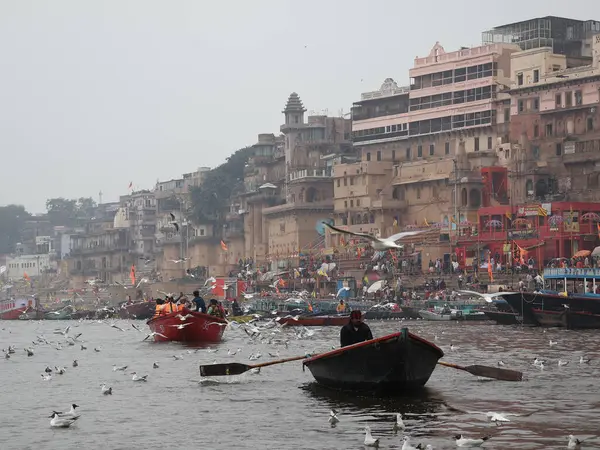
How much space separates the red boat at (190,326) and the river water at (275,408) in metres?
4.99

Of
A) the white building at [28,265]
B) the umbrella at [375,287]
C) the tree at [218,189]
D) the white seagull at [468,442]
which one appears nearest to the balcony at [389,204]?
the umbrella at [375,287]

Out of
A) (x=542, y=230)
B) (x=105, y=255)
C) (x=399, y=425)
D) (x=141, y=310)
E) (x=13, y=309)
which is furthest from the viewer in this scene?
(x=105, y=255)

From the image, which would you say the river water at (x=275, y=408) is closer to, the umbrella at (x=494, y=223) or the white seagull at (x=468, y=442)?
the white seagull at (x=468, y=442)

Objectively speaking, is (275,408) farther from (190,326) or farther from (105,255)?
(105,255)

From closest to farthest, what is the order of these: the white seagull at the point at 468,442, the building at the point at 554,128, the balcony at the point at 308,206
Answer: the white seagull at the point at 468,442, the building at the point at 554,128, the balcony at the point at 308,206

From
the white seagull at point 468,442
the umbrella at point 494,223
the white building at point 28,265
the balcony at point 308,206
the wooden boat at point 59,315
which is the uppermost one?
the balcony at point 308,206

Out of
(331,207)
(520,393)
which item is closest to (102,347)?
(520,393)

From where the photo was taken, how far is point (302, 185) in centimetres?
11550

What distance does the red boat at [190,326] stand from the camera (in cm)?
4825

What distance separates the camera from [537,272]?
82250mm

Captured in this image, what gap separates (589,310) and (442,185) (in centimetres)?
3996

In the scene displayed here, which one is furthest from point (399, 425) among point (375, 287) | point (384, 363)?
point (375, 287)

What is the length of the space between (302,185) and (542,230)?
3368cm

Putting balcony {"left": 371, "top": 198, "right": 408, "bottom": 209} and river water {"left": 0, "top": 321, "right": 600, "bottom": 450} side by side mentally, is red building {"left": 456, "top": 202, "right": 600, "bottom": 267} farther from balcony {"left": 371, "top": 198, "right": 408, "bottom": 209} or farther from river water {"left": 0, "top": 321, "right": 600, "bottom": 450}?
river water {"left": 0, "top": 321, "right": 600, "bottom": 450}
